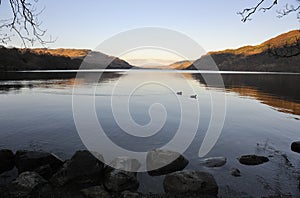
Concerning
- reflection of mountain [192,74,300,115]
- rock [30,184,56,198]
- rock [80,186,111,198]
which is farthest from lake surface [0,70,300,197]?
reflection of mountain [192,74,300,115]

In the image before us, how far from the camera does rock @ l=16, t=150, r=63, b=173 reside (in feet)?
37.8

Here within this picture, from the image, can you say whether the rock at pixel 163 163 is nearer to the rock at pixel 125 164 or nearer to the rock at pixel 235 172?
the rock at pixel 125 164

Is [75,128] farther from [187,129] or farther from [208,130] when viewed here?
[208,130]

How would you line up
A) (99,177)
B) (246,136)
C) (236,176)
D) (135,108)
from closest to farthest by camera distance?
(99,177)
(236,176)
(246,136)
(135,108)

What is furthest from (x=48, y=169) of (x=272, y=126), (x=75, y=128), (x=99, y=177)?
(x=272, y=126)

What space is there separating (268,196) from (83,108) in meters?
25.4

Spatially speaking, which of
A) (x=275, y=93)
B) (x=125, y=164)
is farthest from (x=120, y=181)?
(x=275, y=93)

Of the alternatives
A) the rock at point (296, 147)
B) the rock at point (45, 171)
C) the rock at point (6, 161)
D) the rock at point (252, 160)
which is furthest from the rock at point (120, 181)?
the rock at point (296, 147)

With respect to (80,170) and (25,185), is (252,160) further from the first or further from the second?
(25,185)

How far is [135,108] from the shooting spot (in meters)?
31.5

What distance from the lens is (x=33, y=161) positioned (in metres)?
11.6

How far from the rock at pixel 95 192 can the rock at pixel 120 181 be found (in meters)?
0.48

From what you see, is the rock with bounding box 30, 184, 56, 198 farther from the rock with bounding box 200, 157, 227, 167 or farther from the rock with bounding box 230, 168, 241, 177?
the rock with bounding box 230, 168, 241, 177

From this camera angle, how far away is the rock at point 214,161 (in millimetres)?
13448
